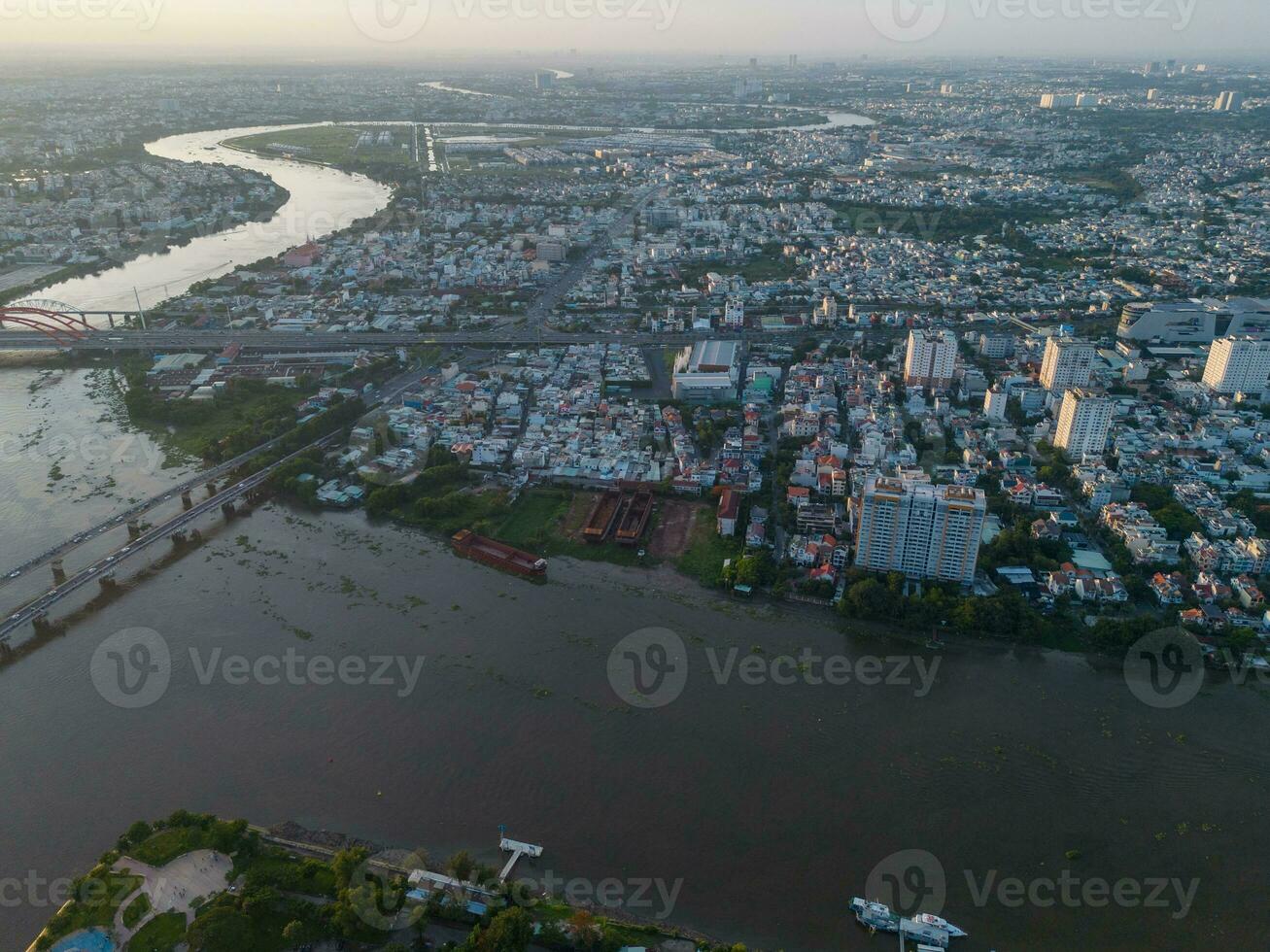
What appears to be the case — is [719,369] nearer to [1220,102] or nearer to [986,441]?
[986,441]

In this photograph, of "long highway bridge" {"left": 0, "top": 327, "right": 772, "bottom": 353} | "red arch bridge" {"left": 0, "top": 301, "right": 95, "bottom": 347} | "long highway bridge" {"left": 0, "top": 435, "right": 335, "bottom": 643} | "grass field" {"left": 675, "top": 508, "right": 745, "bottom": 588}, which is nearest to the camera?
"long highway bridge" {"left": 0, "top": 435, "right": 335, "bottom": 643}

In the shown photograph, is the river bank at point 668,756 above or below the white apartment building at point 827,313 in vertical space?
below

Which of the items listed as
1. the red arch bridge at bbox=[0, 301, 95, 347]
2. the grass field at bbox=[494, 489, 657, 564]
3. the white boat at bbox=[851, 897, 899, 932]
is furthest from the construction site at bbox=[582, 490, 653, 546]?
the red arch bridge at bbox=[0, 301, 95, 347]

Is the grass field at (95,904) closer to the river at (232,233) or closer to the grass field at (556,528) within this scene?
the grass field at (556,528)

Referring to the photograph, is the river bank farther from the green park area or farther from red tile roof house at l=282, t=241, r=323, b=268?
red tile roof house at l=282, t=241, r=323, b=268

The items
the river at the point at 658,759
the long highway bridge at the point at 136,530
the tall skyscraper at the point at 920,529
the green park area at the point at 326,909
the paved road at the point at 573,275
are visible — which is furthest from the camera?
the paved road at the point at 573,275

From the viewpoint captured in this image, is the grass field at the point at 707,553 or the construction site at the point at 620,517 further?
the construction site at the point at 620,517

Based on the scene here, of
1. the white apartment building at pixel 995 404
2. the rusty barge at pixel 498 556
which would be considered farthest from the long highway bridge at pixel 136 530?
the white apartment building at pixel 995 404
